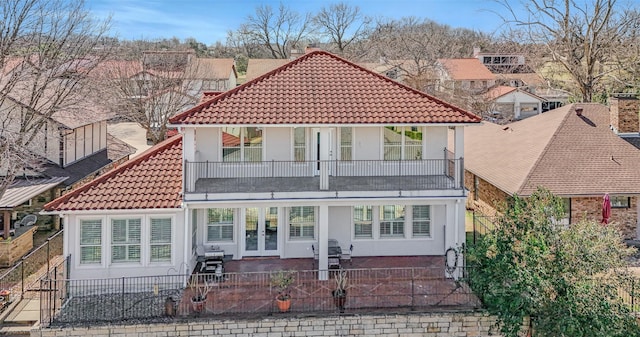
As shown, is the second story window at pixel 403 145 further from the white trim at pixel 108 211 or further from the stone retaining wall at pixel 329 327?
the white trim at pixel 108 211

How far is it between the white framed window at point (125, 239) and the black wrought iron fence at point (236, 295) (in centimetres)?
77

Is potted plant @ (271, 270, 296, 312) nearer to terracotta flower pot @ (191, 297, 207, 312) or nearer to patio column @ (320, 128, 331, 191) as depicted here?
terracotta flower pot @ (191, 297, 207, 312)

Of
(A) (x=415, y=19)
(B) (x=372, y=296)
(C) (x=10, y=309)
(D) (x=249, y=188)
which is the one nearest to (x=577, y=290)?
(B) (x=372, y=296)

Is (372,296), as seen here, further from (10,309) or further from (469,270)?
(10,309)

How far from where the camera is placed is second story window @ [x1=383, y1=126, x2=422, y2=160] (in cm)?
1767

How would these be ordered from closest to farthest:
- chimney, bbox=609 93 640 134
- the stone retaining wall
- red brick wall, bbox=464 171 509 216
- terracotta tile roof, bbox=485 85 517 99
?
the stone retaining wall < red brick wall, bbox=464 171 509 216 < chimney, bbox=609 93 640 134 < terracotta tile roof, bbox=485 85 517 99

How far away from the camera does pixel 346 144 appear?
1762 cm

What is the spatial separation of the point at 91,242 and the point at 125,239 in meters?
1.06

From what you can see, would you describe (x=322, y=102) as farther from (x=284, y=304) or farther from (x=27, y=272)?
(x=27, y=272)

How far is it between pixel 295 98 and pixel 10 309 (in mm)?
11339

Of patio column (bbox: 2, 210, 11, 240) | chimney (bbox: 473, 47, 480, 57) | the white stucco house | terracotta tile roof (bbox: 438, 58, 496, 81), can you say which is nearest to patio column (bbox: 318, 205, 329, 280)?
the white stucco house

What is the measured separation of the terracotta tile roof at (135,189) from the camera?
48.4ft

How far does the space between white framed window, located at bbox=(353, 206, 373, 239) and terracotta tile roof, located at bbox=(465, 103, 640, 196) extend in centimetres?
617

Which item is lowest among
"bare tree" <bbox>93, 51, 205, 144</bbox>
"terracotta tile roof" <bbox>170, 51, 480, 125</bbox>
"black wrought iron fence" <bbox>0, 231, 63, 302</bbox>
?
"black wrought iron fence" <bbox>0, 231, 63, 302</bbox>
